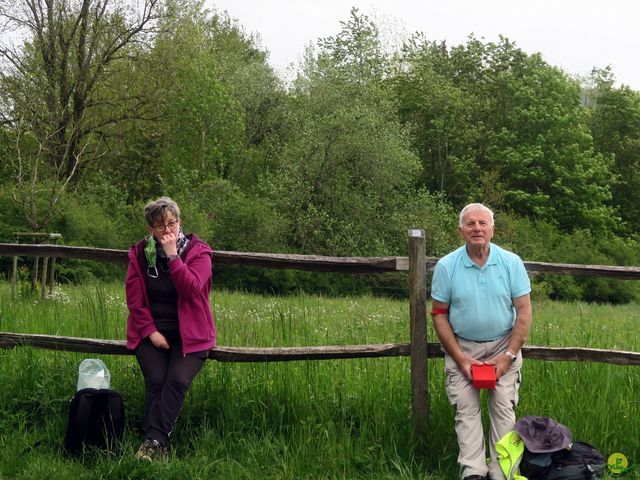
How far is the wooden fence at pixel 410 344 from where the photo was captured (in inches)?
210

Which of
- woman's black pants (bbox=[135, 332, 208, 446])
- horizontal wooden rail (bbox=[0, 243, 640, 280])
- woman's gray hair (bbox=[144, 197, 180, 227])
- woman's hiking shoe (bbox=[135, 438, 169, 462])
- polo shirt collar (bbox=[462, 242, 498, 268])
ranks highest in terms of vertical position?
woman's gray hair (bbox=[144, 197, 180, 227])

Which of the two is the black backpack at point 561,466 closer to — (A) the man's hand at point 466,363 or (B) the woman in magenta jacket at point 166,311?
(A) the man's hand at point 466,363

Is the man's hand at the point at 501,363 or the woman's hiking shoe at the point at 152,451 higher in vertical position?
the man's hand at the point at 501,363

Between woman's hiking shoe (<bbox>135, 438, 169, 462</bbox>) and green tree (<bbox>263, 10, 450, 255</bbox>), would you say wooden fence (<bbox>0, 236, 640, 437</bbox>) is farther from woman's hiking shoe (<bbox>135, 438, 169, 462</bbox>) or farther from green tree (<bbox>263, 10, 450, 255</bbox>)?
green tree (<bbox>263, 10, 450, 255</bbox>)

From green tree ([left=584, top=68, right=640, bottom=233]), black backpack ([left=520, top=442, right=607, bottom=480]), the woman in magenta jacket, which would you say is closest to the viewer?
black backpack ([left=520, top=442, right=607, bottom=480])

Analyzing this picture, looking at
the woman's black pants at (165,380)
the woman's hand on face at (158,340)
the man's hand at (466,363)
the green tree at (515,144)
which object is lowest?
the woman's black pants at (165,380)

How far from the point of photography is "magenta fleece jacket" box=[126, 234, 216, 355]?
5293mm

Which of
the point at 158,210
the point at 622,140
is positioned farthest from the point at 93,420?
the point at 622,140

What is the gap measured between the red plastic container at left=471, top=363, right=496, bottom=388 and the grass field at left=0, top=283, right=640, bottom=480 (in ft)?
2.01

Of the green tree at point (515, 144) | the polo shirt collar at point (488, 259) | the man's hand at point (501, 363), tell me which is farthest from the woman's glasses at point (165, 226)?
the green tree at point (515, 144)

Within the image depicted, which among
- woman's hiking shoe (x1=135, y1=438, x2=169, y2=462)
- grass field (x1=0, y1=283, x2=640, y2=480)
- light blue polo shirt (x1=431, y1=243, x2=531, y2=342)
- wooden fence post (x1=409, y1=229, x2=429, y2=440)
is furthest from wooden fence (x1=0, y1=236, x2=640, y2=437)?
woman's hiking shoe (x1=135, y1=438, x2=169, y2=462)

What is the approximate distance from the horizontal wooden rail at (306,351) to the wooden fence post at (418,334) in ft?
0.24

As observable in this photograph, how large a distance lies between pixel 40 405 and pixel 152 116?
95.5 ft

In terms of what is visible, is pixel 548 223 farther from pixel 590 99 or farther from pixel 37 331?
pixel 37 331
